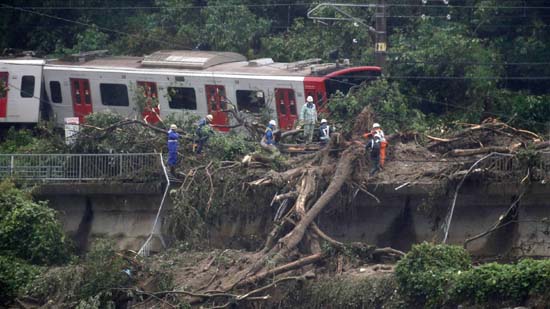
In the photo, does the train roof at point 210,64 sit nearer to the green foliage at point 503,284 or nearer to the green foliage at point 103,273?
the green foliage at point 103,273

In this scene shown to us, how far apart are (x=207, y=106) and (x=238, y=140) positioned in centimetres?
581

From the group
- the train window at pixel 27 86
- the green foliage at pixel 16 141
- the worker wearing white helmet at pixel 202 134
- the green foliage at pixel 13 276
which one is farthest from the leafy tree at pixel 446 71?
the green foliage at pixel 13 276

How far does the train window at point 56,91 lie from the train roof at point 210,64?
0.73 metres

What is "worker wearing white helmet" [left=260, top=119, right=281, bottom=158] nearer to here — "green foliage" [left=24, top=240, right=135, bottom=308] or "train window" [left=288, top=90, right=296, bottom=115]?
"train window" [left=288, top=90, right=296, bottom=115]

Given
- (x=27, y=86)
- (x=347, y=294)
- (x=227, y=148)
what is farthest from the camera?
(x=27, y=86)

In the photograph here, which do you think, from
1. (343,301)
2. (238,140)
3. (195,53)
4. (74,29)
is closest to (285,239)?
(343,301)

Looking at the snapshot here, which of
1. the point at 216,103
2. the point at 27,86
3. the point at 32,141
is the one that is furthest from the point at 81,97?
the point at 216,103

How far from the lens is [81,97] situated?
125 feet

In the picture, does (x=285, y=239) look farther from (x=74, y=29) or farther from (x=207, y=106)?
(x=74, y=29)

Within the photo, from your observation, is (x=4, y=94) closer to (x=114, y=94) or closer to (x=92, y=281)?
(x=114, y=94)

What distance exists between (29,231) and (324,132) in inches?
295

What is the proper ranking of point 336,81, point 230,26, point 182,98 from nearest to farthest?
point 336,81, point 182,98, point 230,26

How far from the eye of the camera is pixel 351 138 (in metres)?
29.6

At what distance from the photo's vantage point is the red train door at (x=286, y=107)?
3472 centimetres
